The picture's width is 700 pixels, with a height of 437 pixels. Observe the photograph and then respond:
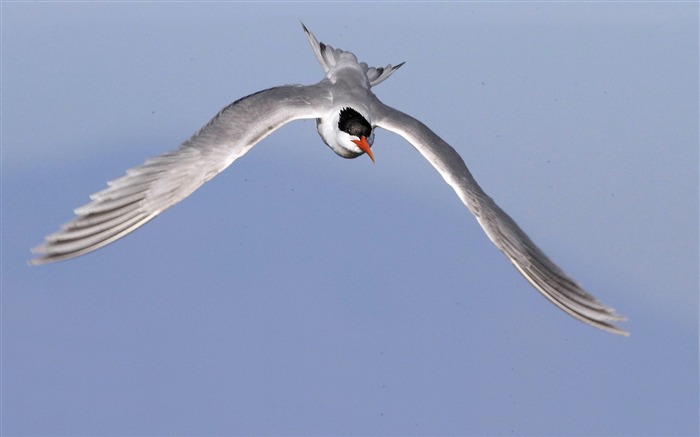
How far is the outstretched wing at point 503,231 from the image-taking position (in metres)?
14.5

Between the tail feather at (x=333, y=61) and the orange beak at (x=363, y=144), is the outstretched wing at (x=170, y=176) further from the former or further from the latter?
the tail feather at (x=333, y=61)

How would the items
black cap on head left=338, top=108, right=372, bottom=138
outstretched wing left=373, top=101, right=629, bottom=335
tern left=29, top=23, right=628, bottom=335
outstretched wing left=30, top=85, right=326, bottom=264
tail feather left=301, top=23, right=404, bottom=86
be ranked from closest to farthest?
1. outstretched wing left=30, top=85, right=326, bottom=264
2. tern left=29, top=23, right=628, bottom=335
3. outstretched wing left=373, top=101, right=629, bottom=335
4. black cap on head left=338, top=108, right=372, bottom=138
5. tail feather left=301, top=23, right=404, bottom=86

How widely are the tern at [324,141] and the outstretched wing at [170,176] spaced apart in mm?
11

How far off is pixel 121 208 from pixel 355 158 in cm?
336

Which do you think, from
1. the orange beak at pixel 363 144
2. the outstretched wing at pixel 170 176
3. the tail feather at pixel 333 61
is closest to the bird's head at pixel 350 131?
the orange beak at pixel 363 144

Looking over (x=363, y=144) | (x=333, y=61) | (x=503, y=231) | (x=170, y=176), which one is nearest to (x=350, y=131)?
(x=363, y=144)

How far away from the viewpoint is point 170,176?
14.3 m

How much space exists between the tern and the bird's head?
0.01 m

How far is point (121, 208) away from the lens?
550 inches

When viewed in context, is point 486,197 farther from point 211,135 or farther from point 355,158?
point 211,135

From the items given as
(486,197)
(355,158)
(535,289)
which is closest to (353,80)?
(355,158)

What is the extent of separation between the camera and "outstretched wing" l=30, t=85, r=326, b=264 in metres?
13.6

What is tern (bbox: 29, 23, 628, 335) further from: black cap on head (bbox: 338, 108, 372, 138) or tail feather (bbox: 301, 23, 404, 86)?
tail feather (bbox: 301, 23, 404, 86)

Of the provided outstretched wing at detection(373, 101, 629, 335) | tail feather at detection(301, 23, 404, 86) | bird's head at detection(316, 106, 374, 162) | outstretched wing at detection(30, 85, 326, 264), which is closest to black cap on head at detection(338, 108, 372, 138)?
bird's head at detection(316, 106, 374, 162)
